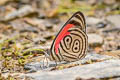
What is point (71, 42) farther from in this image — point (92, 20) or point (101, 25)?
point (92, 20)

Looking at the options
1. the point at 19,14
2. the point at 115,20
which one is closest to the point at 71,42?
the point at 115,20

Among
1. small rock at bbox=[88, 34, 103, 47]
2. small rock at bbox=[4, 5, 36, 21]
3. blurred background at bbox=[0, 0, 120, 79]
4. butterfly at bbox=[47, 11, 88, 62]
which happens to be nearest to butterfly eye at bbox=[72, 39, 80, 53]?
butterfly at bbox=[47, 11, 88, 62]

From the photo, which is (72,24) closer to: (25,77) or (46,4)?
(25,77)

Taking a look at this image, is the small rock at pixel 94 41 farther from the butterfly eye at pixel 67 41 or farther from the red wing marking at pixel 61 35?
the red wing marking at pixel 61 35

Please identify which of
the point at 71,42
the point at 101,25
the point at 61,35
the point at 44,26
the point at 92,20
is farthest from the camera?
the point at 92,20

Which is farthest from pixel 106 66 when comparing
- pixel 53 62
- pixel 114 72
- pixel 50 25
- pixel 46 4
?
pixel 46 4

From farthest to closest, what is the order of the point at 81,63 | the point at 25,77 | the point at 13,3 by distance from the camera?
1. the point at 13,3
2. the point at 81,63
3. the point at 25,77

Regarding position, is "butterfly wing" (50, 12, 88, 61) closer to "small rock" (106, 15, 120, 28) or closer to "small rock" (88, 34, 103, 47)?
"small rock" (88, 34, 103, 47)
